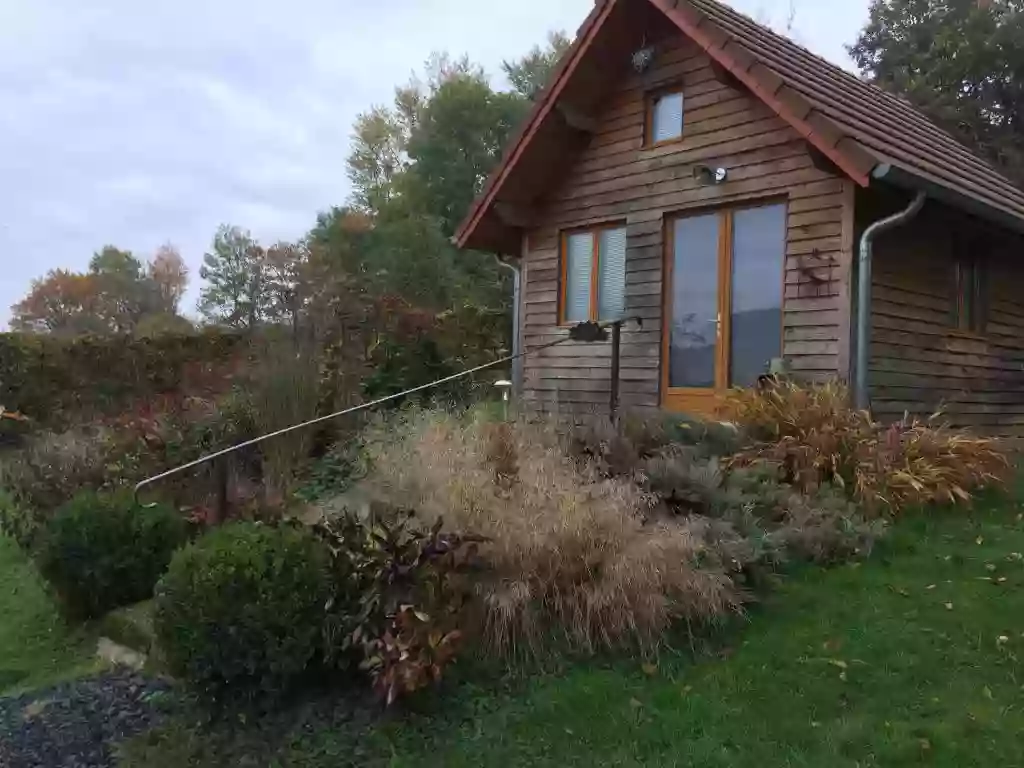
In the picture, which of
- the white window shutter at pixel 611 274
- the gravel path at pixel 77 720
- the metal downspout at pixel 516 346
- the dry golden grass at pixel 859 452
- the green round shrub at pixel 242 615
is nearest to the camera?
the green round shrub at pixel 242 615

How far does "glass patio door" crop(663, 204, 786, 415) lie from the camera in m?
8.25

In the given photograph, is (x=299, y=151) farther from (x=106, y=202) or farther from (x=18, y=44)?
(x=18, y=44)

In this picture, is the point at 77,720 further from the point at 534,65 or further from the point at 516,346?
the point at 534,65

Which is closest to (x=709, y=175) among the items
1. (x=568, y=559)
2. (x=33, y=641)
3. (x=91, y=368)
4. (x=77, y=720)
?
(x=568, y=559)

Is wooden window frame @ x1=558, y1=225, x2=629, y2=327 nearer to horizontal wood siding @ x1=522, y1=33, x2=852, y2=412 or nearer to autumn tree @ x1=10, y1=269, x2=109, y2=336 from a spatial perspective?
horizontal wood siding @ x1=522, y1=33, x2=852, y2=412

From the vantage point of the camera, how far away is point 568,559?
4.32 metres

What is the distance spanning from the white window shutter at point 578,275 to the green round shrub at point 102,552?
18.0 ft

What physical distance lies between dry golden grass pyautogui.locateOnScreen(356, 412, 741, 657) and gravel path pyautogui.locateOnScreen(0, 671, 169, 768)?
1.56 m

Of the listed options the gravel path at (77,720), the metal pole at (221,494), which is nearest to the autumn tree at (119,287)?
the metal pole at (221,494)

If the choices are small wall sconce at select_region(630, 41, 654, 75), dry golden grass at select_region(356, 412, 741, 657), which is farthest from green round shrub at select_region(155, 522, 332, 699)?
small wall sconce at select_region(630, 41, 654, 75)

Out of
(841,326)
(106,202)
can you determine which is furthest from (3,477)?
(106,202)

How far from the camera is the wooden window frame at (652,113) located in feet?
29.8

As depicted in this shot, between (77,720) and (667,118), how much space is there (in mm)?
7645

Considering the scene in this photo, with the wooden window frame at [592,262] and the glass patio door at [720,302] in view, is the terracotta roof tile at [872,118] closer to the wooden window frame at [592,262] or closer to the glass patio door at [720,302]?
the glass patio door at [720,302]
